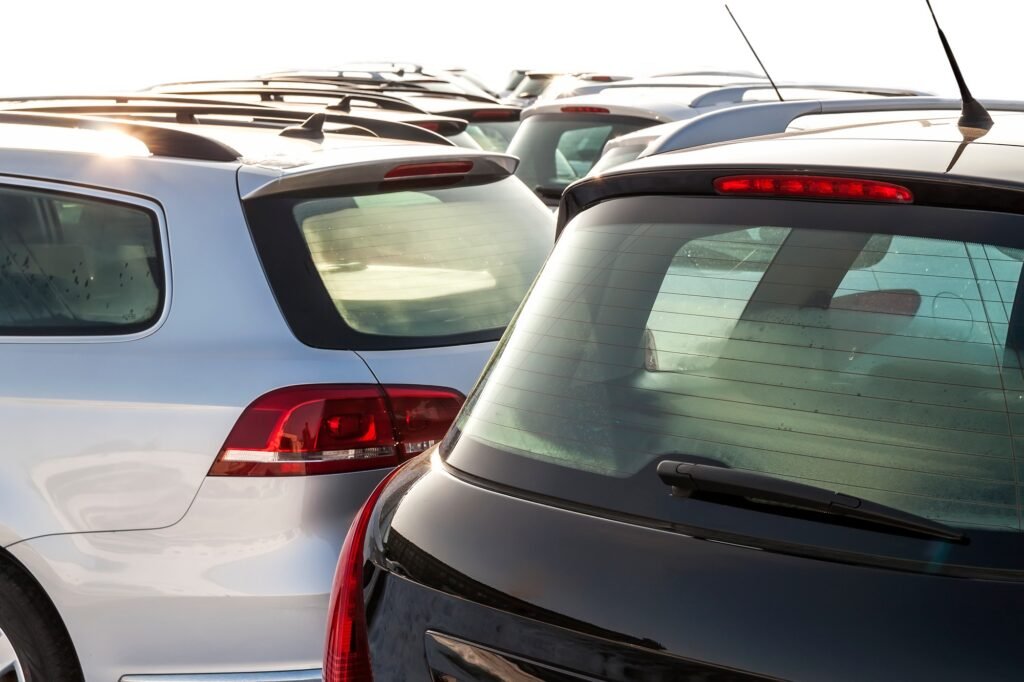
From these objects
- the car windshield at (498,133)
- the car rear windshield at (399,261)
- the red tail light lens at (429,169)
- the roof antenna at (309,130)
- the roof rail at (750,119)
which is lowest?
the car windshield at (498,133)

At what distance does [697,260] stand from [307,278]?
4.62ft

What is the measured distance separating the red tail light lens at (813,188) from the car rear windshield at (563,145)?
633cm

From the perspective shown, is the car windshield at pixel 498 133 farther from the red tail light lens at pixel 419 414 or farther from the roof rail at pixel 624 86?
the red tail light lens at pixel 419 414

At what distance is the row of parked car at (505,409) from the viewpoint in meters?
1.81

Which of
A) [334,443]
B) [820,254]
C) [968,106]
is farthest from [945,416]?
[334,443]

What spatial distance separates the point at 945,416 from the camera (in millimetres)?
1856

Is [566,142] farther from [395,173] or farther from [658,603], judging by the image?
[658,603]

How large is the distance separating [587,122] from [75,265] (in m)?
5.41

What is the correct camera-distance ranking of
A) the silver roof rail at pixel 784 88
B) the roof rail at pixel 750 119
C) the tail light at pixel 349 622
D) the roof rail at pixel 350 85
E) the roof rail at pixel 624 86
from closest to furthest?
the tail light at pixel 349 622
the roof rail at pixel 750 119
the silver roof rail at pixel 784 88
the roof rail at pixel 624 86
the roof rail at pixel 350 85

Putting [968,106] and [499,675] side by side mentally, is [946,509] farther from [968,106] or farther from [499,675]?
[968,106]

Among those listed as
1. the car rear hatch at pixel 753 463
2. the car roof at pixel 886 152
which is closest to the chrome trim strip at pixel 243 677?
the car rear hatch at pixel 753 463

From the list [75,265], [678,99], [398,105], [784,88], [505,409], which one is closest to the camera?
[505,409]

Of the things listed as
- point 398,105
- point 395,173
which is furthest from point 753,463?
point 398,105

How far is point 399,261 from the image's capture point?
3.67 metres
